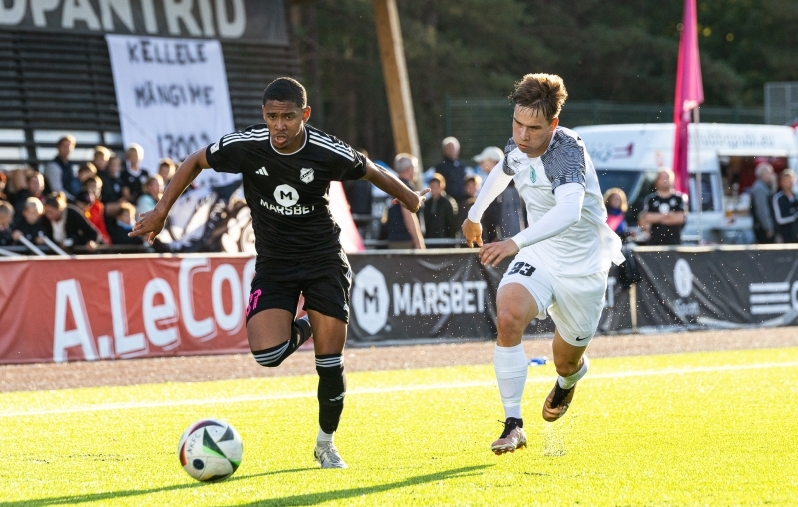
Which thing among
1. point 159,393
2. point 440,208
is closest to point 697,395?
point 159,393

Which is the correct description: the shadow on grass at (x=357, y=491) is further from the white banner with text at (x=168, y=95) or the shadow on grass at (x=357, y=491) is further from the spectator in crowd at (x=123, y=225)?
the white banner with text at (x=168, y=95)

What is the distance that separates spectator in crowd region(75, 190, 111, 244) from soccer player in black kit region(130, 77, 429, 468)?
28.7 feet

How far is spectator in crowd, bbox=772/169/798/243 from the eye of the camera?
20.8 meters

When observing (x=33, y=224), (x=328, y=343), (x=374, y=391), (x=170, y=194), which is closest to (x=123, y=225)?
(x=33, y=224)

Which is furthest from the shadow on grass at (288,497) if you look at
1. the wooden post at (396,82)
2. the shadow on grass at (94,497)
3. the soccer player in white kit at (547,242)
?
the wooden post at (396,82)

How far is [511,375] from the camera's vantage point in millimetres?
7223

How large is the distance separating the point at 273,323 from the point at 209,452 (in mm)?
1033

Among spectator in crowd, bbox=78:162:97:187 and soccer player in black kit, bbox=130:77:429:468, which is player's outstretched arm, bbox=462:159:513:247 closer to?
soccer player in black kit, bbox=130:77:429:468

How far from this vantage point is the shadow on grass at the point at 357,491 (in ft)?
19.6

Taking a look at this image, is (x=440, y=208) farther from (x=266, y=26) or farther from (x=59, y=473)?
(x=59, y=473)

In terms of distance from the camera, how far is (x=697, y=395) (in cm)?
1062

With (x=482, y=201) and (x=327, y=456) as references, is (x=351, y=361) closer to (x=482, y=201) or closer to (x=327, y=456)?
(x=482, y=201)

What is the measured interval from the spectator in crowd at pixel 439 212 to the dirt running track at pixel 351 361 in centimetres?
209

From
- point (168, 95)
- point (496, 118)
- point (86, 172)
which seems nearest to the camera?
point (86, 172)
